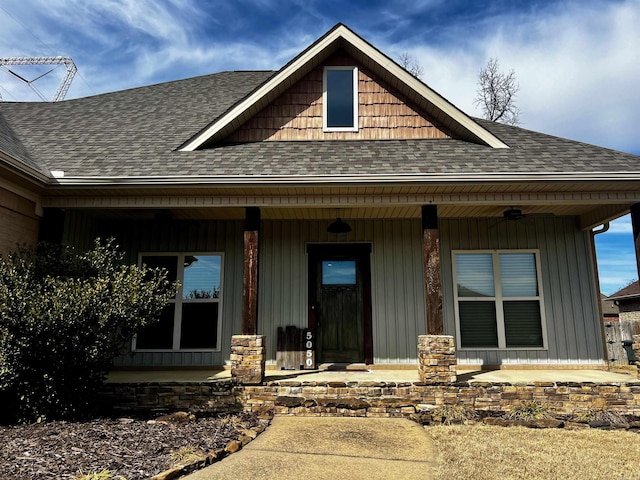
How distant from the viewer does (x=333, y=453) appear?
4.32m

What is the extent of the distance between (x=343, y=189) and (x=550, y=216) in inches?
166

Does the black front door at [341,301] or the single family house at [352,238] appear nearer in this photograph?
the single family house at [352,238]

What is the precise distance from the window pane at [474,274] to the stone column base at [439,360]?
2.25 m

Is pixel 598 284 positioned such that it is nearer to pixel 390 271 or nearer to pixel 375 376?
pixel 390 271

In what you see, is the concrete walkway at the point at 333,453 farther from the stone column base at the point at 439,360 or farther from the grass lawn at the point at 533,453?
the stone column base at the point at 439,360

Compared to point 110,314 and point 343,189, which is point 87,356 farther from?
point 343,189

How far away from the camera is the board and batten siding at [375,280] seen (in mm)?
7953

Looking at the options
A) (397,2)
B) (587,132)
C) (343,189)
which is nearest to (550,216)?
(343,189)

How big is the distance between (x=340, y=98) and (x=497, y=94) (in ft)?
46.0

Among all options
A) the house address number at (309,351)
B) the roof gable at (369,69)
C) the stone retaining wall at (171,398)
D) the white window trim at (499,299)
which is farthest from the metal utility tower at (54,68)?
the white window trim at (499,299)

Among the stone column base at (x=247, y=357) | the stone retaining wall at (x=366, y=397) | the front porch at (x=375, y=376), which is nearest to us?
the stone retaining wall at (x=366, y=397)

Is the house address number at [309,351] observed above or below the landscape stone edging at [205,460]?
above

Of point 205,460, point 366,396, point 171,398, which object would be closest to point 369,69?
point 366,396

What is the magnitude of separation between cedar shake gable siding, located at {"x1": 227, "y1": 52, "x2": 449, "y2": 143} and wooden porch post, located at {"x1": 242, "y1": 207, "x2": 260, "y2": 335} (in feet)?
6.94
